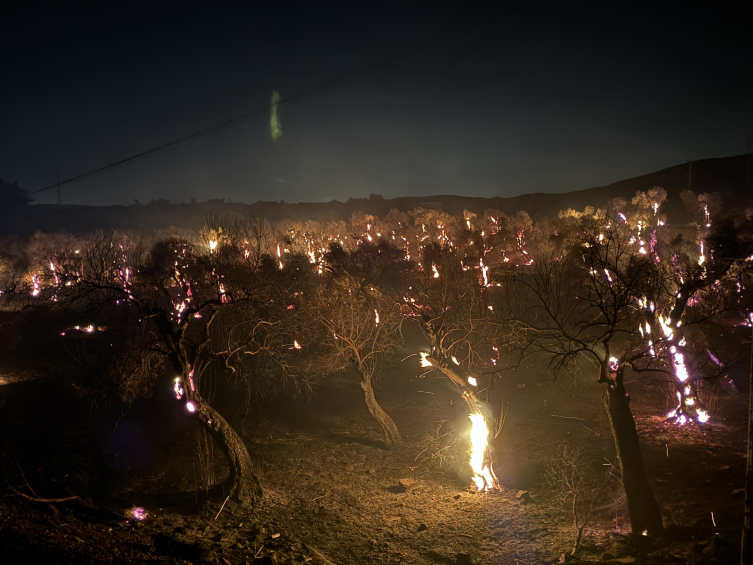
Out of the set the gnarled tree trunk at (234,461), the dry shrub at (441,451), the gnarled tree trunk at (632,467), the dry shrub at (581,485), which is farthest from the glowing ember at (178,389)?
the gnarled tree trunk at (632,467)

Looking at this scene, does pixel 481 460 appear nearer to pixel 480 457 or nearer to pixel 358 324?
pixel 480 457

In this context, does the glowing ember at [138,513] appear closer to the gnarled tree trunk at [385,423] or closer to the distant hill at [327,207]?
the gnarled tree trunk at [385,423]

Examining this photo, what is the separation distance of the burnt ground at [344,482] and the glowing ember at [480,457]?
505 millimetres

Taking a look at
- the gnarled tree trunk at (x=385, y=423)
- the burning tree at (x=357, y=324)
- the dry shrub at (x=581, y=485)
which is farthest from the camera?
the gnarled tree trunk at (x=385, y=423)

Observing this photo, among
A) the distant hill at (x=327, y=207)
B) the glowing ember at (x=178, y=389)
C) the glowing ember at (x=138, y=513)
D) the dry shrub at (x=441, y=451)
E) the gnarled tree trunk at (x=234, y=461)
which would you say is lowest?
the dry shrub at (x=441, y=451)

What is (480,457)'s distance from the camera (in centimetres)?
1485

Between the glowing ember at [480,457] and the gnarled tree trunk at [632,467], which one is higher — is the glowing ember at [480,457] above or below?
below

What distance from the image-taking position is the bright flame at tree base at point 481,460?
48.5ft

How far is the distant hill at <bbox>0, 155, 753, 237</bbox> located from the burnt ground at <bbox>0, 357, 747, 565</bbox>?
304ft

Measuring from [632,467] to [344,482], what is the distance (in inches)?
358

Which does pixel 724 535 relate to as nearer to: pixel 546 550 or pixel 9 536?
pixel 546 550

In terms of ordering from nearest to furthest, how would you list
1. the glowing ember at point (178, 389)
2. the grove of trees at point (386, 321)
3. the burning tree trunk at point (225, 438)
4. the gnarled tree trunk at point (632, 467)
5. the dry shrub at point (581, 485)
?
the gnarled tree trunk at point (632, 467) → the grove of trees at point (386, 321) → the dry shrub at point (581, 485) → the glowing ember at point (178, 389) → the burning tree trunk at point (225, 438)

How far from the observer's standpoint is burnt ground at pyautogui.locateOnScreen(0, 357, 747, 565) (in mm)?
9812

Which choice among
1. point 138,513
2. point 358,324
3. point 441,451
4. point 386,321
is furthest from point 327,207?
point 138,513
